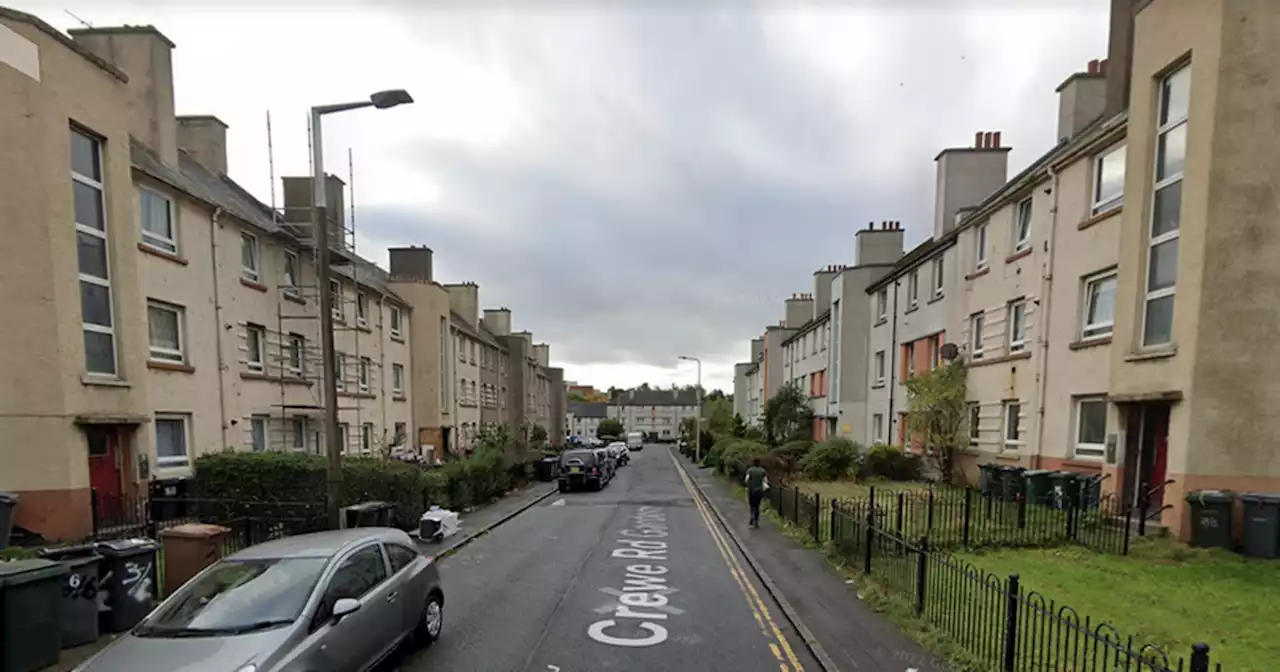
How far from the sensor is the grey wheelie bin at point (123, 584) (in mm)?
6887

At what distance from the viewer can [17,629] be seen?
5.64 metres

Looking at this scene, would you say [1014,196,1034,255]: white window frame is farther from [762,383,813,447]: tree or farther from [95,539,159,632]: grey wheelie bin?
[95,539,159,632]: grey wheelie bin

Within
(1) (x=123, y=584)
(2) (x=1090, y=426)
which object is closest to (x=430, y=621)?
(1) (x=123, y=584)

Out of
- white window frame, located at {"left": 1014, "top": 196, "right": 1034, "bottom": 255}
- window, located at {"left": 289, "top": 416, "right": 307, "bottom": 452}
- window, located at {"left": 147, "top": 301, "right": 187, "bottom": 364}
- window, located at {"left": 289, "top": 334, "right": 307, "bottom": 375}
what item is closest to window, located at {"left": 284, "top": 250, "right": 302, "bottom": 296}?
window, located at {"left": 289, "top": 334, "right": 307, "bottom": 375}

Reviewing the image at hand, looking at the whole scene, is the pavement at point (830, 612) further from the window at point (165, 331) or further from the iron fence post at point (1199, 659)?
the window at point (165, 331)

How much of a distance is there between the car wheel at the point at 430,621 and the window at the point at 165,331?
426 inches

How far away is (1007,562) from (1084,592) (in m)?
1.70

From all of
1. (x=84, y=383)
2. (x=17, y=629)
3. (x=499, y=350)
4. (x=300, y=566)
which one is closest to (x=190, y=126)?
(x=84, y=383)

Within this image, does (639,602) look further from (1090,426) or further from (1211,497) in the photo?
(1090,426)

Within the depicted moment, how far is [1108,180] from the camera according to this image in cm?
1279

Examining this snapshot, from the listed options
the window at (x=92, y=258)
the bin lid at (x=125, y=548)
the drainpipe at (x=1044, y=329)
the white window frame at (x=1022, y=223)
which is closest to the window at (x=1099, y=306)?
the drainpipe at (x=1044, y=329)

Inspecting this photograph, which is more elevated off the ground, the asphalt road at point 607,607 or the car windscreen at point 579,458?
the asphalt road at point 607,607

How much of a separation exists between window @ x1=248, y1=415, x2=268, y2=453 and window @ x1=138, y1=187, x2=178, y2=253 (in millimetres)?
5210

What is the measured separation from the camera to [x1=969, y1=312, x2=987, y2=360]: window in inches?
695
